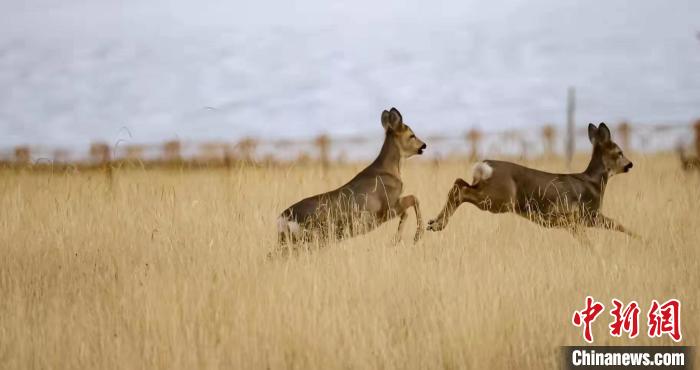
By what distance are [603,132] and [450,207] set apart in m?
1.86

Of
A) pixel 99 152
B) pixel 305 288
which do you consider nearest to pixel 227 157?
pixel 99 152

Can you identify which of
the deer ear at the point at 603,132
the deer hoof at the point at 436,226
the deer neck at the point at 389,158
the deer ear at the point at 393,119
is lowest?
the deer hoof at the point at 436,226

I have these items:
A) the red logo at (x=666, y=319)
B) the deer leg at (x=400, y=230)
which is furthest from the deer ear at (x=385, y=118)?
the red logo at (x=666, y=319)

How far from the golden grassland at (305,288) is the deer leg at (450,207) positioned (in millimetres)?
170

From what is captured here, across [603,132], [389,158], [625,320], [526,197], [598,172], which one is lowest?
[625,320]

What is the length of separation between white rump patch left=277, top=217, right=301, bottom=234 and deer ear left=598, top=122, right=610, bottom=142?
11.4ft

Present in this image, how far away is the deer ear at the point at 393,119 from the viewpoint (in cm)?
746

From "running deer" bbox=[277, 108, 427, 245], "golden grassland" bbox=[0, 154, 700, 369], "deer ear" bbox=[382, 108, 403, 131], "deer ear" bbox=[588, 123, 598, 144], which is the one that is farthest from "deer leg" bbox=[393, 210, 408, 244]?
"deer ear" bbox=[588, 123, 598, 144]

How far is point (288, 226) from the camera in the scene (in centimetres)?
671

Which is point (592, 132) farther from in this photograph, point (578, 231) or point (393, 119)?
point (393, 119)

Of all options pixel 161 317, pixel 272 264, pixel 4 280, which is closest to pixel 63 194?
pixel 4 280

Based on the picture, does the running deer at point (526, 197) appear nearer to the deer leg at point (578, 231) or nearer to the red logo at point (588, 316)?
the deer leg at point (578, 231)

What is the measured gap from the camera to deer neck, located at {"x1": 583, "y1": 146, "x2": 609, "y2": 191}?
8.22 meters

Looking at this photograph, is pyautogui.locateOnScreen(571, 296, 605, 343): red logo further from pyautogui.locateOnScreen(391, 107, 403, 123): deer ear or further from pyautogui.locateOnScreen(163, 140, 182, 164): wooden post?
pyautogui.locateOnScreen(163, 140, 182, 164): wooden post
